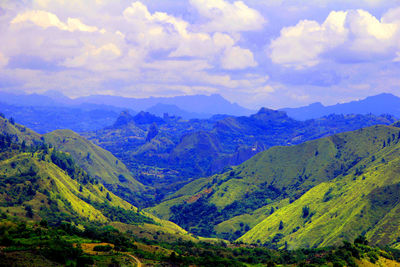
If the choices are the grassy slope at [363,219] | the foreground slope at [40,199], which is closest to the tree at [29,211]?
the foreground slope at [40,199]

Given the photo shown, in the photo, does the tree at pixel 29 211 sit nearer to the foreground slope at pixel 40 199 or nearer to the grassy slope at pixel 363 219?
the foreground slope at pixel 40 199

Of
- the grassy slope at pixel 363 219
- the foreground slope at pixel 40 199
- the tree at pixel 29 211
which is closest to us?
the tree at pixel 29 211

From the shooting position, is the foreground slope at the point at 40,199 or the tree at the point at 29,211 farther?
the foreground slope at the point at 40,199

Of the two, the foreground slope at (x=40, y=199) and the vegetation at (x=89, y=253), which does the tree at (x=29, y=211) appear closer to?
the foreground slope at (x=40, y=199)

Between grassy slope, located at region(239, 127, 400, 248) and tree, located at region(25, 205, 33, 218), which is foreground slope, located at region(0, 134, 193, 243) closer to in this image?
tree, located at region(25, 205, 33, 218)

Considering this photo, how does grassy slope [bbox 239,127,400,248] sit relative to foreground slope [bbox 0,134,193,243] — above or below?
below


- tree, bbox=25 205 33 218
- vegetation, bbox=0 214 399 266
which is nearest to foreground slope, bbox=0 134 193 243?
tree, bbox=25 205 33 218

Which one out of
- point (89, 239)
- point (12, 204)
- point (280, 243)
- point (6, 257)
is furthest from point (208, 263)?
point (280, 243)

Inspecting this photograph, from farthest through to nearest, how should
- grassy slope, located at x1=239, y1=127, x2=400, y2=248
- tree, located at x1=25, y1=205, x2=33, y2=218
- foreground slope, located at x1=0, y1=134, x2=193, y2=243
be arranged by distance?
grassy slope, located at x1=239, y1=127, x2=400, y2=248 → foreground slope, located at x1=0, y1=134, x2=193, y2=243 → tree, located at x1=25, y1=205, x2=33, y2=218

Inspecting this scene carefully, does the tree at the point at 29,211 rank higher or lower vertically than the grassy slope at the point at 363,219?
higher

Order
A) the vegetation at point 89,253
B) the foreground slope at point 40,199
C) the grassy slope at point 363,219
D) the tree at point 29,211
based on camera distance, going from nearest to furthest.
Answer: the vegetation at point 89,253
the tree at point 29,211
the foreground slope at point 40,199
the grassy slope at point 363,219

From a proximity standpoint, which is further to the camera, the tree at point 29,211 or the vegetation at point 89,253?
the tree at point 29,211

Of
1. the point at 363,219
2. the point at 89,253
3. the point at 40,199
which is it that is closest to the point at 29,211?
the point at 40,199

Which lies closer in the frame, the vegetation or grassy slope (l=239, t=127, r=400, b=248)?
the vegetation
